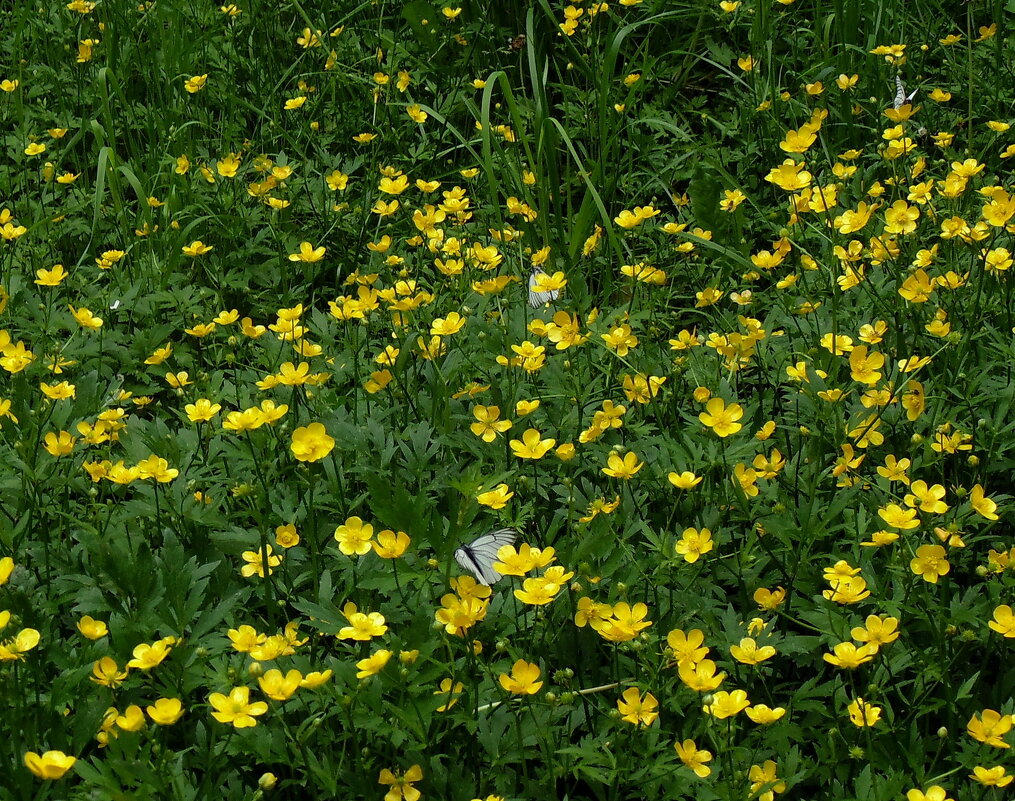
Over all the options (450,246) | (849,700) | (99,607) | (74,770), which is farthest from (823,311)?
A: (74,770)

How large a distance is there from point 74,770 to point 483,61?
359cm

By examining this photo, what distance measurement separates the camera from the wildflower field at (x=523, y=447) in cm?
181

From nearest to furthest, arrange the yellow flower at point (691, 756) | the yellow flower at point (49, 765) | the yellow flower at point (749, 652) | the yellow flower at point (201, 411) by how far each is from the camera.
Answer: the yellow flower at point (49, 765) < the yellow flower at point (691, 756) < the yellow flower at point (749, 652) < the yellow flower at point (201, 411)

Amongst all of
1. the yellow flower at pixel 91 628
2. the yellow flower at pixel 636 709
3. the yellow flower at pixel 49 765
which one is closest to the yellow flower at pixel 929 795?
the yellow flower at pixel 636 709

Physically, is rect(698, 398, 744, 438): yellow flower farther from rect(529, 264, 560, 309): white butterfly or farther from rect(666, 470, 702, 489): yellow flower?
rect(529, 264, 560, 309): white butterfly

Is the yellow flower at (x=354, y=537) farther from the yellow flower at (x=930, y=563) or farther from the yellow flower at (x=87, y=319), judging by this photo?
the yellow flower at (x=87, y=319)

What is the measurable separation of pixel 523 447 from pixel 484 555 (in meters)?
0.32

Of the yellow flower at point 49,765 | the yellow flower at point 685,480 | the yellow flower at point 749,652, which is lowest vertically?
the yellow flower at point 749,652

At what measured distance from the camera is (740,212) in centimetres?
357

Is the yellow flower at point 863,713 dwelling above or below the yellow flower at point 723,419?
below

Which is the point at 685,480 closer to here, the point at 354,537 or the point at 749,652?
the point at 749,652

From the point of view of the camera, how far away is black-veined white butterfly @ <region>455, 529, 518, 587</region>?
1.97 meters

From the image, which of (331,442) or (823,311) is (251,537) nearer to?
(331,442)

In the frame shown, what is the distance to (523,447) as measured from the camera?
7.36ft
